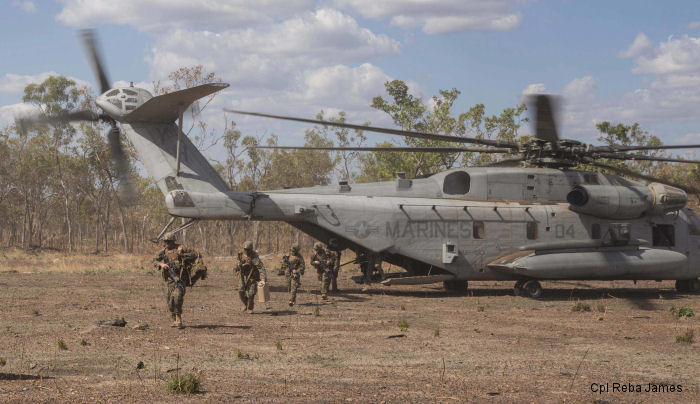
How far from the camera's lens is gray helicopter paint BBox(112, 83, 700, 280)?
656 inches

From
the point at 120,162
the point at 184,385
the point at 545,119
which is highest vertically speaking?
the point at 545,119

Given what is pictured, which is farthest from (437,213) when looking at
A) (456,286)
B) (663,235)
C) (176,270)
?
(176,270)

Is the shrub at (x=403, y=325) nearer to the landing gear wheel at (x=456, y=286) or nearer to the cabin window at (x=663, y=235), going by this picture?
the landing gear wheel at (x=456, y=286)

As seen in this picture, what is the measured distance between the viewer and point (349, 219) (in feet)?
56.0

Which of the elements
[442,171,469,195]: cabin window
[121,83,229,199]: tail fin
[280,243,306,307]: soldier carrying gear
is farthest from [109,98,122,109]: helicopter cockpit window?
[442,171,469,195]: cabin window

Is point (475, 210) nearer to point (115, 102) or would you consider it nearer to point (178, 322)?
point (178, 322)

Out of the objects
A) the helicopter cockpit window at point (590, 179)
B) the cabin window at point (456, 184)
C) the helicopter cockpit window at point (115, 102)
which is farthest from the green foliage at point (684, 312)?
the helicopter cockpit window at point (115, 102)

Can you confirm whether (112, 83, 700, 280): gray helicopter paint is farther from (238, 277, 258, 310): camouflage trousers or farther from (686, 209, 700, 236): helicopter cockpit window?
(238, 277, 258, 310): camouflage trousers

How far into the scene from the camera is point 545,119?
15.1 meters

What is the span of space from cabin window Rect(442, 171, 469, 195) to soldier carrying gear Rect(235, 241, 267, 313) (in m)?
6.57

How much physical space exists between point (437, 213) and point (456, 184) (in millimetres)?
1280

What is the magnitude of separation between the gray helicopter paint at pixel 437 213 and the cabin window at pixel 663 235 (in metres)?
0.16

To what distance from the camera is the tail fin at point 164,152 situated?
16391mm

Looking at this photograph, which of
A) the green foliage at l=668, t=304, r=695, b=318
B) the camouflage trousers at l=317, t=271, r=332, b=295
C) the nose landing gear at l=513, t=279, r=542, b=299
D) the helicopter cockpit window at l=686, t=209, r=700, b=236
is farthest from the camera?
the helicopter cockpit window at l=686, t=209, r=700, b=236
